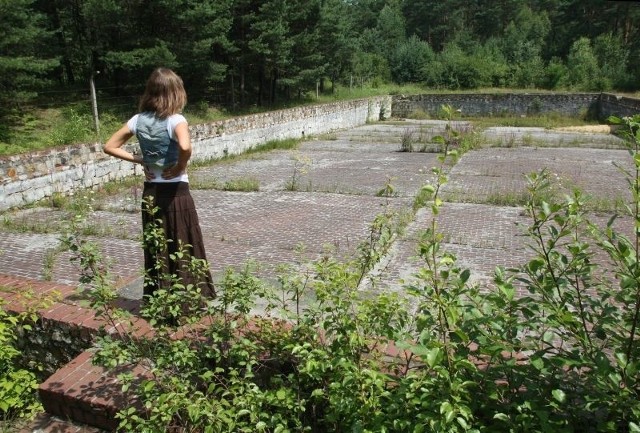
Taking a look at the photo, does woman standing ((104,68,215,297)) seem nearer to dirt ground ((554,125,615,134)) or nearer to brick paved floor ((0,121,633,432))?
brick paved floor ((0,121,633,432))

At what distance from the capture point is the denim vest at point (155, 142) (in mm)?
3473

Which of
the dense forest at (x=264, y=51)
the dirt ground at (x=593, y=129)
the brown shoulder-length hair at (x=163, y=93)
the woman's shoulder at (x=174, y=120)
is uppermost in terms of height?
the dense forest at (x=264, y=51)

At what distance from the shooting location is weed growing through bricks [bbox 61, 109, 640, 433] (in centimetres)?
184

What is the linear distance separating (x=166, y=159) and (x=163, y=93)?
1.53ft

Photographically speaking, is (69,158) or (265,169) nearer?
(69,158)

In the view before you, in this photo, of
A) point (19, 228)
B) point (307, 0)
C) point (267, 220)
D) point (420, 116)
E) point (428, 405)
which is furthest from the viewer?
point (420, 116)

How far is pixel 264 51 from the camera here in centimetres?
2236

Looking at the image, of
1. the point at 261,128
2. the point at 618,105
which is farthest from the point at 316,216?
the point at 618,105

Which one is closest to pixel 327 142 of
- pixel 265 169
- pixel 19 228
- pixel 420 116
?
pixel 265 169

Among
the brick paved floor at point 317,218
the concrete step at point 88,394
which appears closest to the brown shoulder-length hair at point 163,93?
the brick paved floor at point 317,218

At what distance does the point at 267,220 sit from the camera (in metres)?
7.54

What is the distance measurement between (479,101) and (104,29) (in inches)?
928

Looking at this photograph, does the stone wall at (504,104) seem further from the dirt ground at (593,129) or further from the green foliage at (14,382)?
the green foliage at (14,382)

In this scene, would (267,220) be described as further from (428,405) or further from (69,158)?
(428,405)
